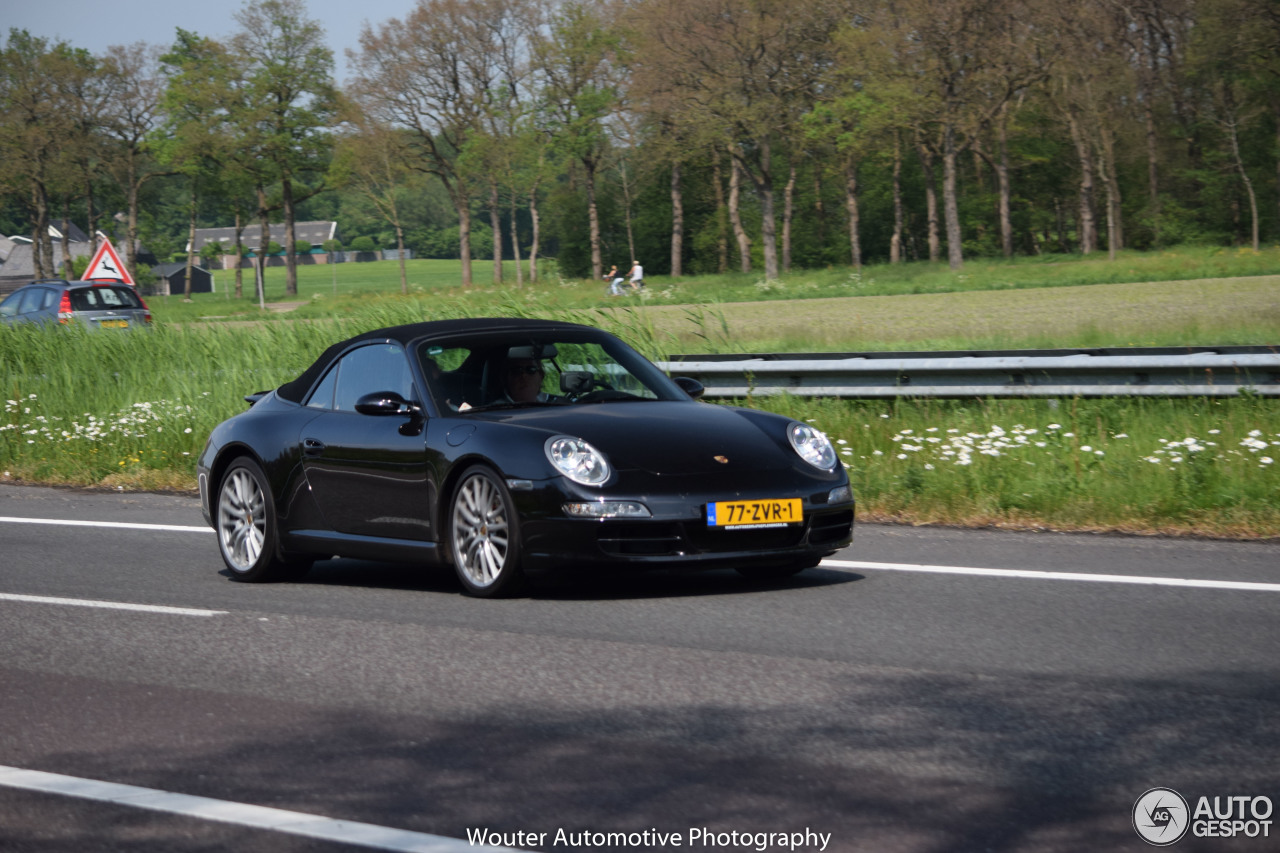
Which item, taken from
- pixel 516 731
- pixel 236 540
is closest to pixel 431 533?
pixel 236 540

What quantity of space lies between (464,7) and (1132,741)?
75.2 m

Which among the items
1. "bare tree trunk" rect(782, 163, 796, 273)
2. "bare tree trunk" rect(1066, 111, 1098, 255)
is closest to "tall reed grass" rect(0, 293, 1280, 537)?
"bare tree trunk" rect(1066, 111, 1098, 255)

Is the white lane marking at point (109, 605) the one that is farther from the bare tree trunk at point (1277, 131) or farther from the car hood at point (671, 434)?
the bare tree trunk at point (1277, 131)

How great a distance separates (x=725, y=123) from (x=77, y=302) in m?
38.4

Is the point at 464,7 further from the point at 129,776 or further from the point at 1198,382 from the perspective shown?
the point at 129,776

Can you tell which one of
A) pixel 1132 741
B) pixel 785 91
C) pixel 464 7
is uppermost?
pixel 464 7

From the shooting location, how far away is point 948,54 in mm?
57094

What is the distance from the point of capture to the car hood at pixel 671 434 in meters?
7.04

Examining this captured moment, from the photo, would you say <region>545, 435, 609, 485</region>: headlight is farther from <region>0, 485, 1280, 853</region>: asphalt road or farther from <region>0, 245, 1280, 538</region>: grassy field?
<region>0, 245, 1280, 538</region>: grassy field

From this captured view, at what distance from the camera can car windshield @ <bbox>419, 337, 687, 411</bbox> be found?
7.87 metres

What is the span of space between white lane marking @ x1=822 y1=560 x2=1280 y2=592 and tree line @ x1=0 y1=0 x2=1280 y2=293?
50.7 m

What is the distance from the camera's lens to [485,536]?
7.29 m

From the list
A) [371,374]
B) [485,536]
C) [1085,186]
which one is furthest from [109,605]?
[1085,186]

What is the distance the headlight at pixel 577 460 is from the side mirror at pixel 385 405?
0.96 meters
